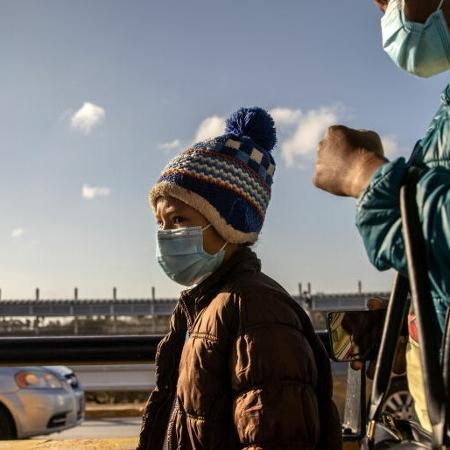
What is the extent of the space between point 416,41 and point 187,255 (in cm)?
122

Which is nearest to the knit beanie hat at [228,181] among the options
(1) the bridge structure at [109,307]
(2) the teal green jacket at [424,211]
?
(2) the teal green jacket at [424,211]

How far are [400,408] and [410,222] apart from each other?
609 millimetres

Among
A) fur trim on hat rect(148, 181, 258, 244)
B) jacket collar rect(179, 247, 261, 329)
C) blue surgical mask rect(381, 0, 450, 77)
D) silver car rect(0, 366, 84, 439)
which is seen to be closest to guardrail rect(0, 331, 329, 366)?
jacket collar rect(179, 247, 261, 329)

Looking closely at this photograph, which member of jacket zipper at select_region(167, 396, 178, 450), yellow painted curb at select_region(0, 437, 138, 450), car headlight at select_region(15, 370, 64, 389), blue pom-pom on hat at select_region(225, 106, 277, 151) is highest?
blue pom-pom on hat at select_region(225, 106, 277, 151)

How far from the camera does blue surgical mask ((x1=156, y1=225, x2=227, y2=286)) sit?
2582mm

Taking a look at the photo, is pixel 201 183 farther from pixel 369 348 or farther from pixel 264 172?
pixel 369 348

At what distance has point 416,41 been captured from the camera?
5.36 ft

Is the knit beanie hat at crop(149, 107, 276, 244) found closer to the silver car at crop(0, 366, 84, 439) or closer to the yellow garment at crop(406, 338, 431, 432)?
the yellow garment at crop(406, 338, 431, 432)

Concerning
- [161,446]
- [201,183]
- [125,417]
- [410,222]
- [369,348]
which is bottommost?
[125,417]

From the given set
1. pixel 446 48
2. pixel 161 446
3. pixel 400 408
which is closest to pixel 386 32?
pixel 446 48

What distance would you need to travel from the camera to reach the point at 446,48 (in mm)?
1624

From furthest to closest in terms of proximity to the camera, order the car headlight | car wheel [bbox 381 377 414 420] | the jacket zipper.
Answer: the car headlight < the jacket zipper < car wheel [bbox 381 377 414 420]

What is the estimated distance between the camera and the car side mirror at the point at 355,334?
189cm

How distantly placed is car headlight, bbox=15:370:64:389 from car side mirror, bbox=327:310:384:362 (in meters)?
7.78
